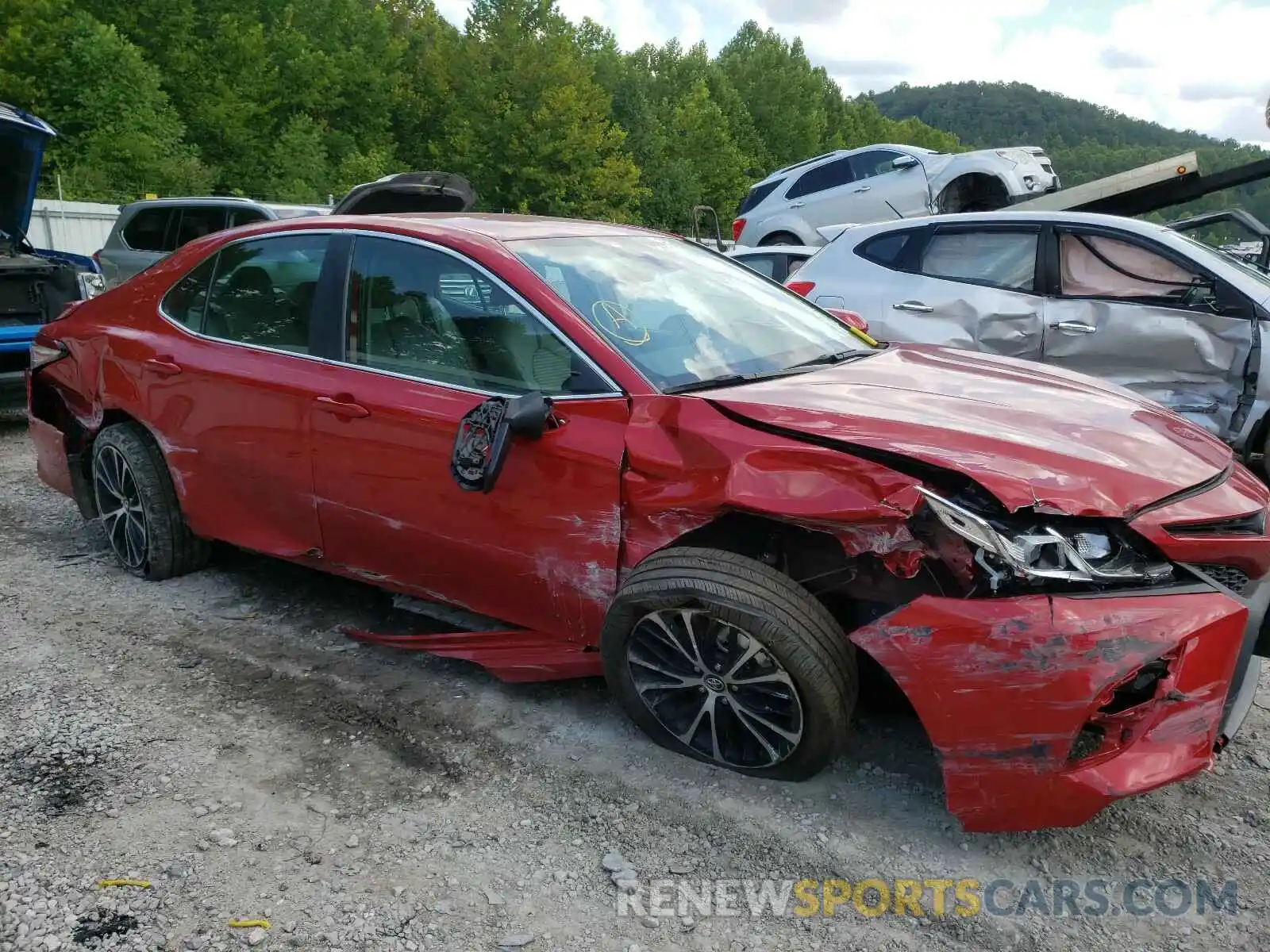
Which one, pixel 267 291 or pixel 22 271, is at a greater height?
pixel 267 291

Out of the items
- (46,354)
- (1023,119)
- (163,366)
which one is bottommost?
(46,354)

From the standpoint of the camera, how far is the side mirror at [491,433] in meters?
2.87

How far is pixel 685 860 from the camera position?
2.53 m

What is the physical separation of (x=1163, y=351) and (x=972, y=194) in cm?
822

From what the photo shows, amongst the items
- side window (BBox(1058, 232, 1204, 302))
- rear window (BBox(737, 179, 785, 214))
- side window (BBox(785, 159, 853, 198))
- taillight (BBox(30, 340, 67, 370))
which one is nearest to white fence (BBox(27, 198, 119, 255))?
rear window (BBox(737, 179, 785, 214))

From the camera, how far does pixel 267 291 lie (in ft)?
12.6

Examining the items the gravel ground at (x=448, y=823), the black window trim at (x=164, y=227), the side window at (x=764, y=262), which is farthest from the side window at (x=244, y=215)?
the gravel ground at (x=448, y=823)

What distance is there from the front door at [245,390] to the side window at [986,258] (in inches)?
168

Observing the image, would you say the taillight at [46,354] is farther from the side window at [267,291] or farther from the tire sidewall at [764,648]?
the tire sidewall at [764,648]

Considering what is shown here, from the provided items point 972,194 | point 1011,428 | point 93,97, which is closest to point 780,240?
point 972,194

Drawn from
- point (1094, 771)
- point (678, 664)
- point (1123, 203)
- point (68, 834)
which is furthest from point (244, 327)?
point (1123, 203)

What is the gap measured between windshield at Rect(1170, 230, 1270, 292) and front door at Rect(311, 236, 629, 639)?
458 cm

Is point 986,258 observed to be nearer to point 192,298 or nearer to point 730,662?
point 730,662

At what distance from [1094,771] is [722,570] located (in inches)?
39.8
